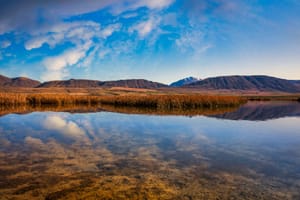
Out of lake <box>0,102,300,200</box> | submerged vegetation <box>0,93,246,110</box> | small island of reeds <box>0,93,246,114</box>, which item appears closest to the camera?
lake <box>0,102,300,200</box>

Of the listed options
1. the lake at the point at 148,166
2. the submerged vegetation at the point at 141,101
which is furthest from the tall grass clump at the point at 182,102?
the lake at the point at 148,166

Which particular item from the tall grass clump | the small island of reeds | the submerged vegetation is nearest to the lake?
the small island of reeds

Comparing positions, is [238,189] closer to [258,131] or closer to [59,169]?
[59,169]

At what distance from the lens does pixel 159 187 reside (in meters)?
5.87

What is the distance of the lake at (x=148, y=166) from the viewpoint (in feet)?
18.3

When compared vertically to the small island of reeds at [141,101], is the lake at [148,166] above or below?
below

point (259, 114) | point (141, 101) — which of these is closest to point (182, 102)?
point (141, 101)

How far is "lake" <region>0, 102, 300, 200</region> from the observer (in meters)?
5.59

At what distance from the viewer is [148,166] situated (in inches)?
298

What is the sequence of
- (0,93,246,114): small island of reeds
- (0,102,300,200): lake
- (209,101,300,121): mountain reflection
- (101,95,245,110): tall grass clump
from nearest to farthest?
(0,102,300,200): lake
(209,101,300,121): mountain reflection
(101,95,245,110): tall grass clump
(0,93,246,114): small island of reeds

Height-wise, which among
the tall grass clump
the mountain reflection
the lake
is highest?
the tall grass clump

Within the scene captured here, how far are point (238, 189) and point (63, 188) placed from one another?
4.09m

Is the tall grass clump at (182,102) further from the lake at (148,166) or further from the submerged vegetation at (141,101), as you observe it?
the lake at (148,166)

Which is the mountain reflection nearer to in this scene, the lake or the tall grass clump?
the tall grass clump
